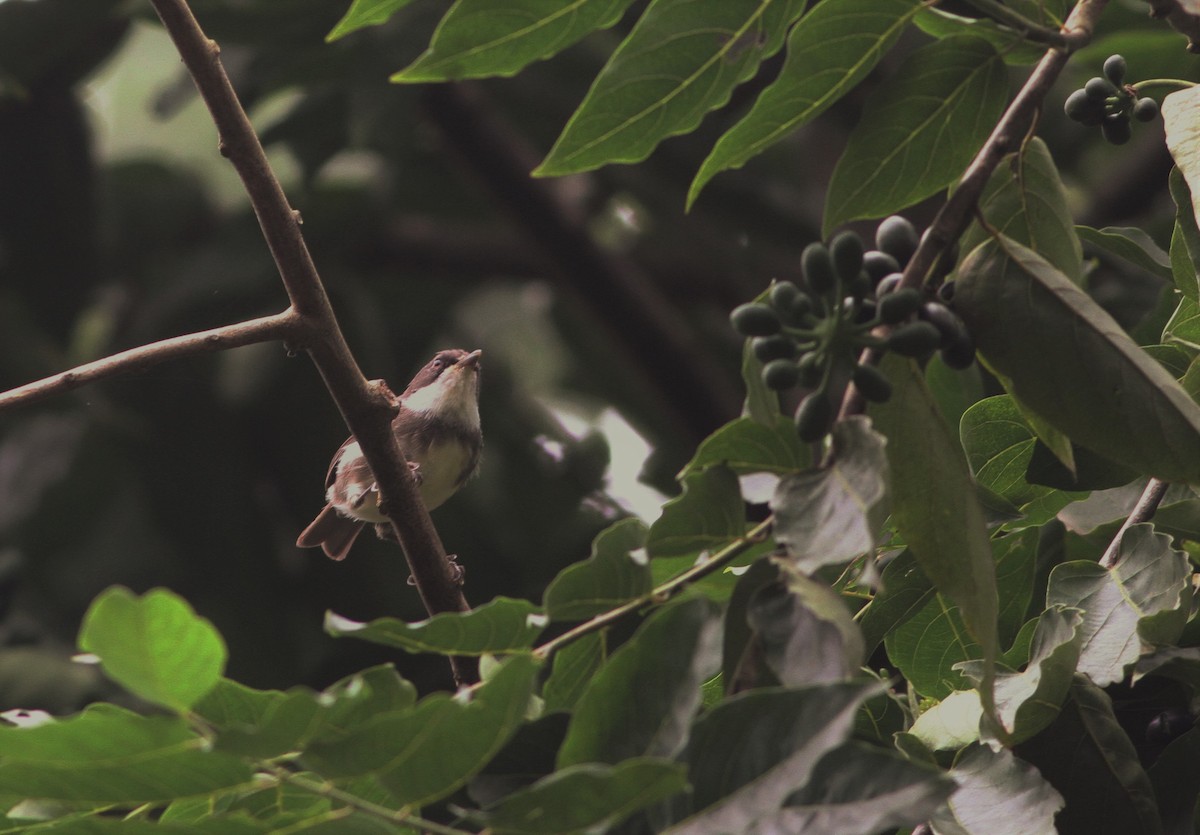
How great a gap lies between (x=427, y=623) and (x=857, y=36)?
2.72 ft

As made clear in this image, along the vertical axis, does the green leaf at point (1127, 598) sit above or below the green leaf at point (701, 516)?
below

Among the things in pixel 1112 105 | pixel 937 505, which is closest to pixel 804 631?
pixel 937 505

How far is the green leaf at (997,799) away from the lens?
1.42 m

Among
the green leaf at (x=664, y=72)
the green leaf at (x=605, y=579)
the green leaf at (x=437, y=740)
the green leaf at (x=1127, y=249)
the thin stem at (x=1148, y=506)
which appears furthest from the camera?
the green leaf at (x=1127, y=249)

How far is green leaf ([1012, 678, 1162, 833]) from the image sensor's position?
1.56 metres

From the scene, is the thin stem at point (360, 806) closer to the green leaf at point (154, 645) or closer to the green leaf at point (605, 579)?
the green leaf at point (154, 645)

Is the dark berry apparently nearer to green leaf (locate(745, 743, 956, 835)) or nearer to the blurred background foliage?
green leaf (locate(745, 743, 956, 835))

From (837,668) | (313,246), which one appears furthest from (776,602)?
(313,246)

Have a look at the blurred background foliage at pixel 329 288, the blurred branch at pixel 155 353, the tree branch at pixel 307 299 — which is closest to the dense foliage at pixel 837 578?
the tree branch at pixel 307 299

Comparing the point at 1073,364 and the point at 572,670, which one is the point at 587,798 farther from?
the point at 1073,364

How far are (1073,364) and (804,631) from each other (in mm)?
460

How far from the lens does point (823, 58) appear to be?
1.56 metres

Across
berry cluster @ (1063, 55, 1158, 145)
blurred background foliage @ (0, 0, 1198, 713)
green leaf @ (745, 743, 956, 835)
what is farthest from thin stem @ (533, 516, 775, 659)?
blurred background foliage @ (0, 0, 1198, 713)

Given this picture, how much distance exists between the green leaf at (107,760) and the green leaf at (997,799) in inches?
30.1
